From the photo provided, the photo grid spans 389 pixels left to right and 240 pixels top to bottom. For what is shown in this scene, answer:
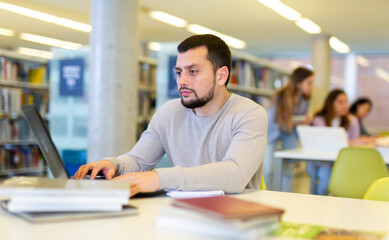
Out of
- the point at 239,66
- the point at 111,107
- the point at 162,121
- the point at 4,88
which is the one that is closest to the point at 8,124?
the point at 4,88

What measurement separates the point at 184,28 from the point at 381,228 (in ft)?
26.8

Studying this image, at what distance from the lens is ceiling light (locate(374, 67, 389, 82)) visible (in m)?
11.4

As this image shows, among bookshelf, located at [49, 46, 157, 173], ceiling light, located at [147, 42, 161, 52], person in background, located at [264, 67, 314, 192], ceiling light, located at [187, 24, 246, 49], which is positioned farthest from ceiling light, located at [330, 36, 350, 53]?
bookshelf, located at [49, 46, 157, 173]

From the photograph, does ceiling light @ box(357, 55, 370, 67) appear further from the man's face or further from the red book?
the red book

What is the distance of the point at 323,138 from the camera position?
403 cm

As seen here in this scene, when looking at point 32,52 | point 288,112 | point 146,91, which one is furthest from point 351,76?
point 32,52

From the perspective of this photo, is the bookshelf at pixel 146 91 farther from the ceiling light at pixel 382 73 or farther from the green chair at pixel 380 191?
the ceiling light at pixel 382 73

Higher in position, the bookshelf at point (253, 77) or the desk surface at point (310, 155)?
the bookshelf at point (253, 77)

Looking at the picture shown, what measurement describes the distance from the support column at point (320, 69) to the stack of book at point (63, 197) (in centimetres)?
804

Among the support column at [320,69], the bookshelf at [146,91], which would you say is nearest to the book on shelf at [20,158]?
the bookshelf at [146,91]

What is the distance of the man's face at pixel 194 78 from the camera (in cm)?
177

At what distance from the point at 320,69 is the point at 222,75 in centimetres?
760

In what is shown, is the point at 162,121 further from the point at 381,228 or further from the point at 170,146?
the point at 381,228

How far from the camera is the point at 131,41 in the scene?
16.1 feet
